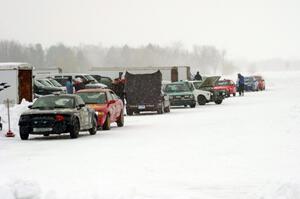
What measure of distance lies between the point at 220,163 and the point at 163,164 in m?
1.08

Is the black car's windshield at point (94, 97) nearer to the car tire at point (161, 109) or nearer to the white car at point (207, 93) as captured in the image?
the car tire at point (161, 109)

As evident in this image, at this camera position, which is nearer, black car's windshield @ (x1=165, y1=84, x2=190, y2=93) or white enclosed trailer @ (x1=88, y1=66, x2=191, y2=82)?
black car's windshield @ (x1=165, y1=84, x2=190, y2=93)

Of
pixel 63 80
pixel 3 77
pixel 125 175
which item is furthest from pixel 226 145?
pixel 63 80

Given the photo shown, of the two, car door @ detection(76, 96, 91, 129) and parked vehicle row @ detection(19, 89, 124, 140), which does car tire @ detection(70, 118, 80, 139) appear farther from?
car door @ detection(76, 96, 91, 129)

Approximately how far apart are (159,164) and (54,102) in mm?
9646

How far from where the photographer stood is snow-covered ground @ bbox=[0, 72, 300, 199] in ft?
34.3

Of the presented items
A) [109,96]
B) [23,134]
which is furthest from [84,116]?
[109,96]

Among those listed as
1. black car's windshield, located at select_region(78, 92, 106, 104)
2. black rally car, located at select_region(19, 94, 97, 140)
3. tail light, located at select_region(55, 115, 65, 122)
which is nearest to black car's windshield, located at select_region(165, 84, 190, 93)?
black car's windshield, located at select_region(78, 92, 106, 104)

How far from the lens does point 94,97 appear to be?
27469 mm

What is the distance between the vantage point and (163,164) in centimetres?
1457

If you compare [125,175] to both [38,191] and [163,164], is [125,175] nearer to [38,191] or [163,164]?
[163,164]

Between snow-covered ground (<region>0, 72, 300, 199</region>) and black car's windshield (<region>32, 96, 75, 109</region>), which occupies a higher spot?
black car's windshield (<region>32, 96, 75, 109</region>)

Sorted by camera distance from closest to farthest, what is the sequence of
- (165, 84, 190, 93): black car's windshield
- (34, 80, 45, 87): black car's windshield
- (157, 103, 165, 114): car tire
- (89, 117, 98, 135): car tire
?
(89, 117, 98, 135): car tire < (157, 103, 165, 114): car tire < (165, 84, 190, 93): black car's windshield < (34, 80, 45, 87): black car's windshield

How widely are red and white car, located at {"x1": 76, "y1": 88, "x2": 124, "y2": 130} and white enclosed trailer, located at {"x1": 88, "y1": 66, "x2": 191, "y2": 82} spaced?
3814 centimetres
